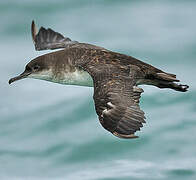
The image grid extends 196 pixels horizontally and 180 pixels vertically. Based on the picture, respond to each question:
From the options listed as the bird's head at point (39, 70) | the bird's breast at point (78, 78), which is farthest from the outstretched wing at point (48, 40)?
the bird's breast at point (78, 78)

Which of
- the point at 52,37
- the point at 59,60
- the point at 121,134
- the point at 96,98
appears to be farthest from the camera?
the point at 52,37

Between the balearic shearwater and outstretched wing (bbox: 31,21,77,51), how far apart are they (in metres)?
0.64

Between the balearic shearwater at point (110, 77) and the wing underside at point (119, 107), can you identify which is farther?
the balearic shearwater at point (110, 77)

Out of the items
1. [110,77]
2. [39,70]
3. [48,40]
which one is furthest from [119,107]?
[48,40]

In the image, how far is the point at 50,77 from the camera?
11242 mm

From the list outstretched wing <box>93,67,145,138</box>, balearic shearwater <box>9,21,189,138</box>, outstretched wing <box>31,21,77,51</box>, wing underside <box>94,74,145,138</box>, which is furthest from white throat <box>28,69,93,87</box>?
outstretched wing <box>31,21,77,51</box>

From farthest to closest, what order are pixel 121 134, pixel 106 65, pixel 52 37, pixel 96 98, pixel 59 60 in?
pixel 52 37
pixel 59 60
pixel 106 65
pixel 96 98
pixel 121 134

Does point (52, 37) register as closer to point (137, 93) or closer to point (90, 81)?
point (90, 81)

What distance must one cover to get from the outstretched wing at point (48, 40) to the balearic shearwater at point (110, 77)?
636 millimetres

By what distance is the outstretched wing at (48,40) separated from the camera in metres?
13.0

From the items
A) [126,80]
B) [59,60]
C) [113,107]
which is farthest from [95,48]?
[113,107]

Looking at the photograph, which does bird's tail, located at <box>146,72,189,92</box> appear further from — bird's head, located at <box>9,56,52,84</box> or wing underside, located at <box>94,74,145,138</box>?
bird's head, located at <box>9,56,52,84</box>

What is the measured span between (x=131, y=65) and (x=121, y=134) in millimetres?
1970

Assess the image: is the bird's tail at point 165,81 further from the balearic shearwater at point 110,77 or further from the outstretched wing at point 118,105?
the outstretched wing at point 118,105
